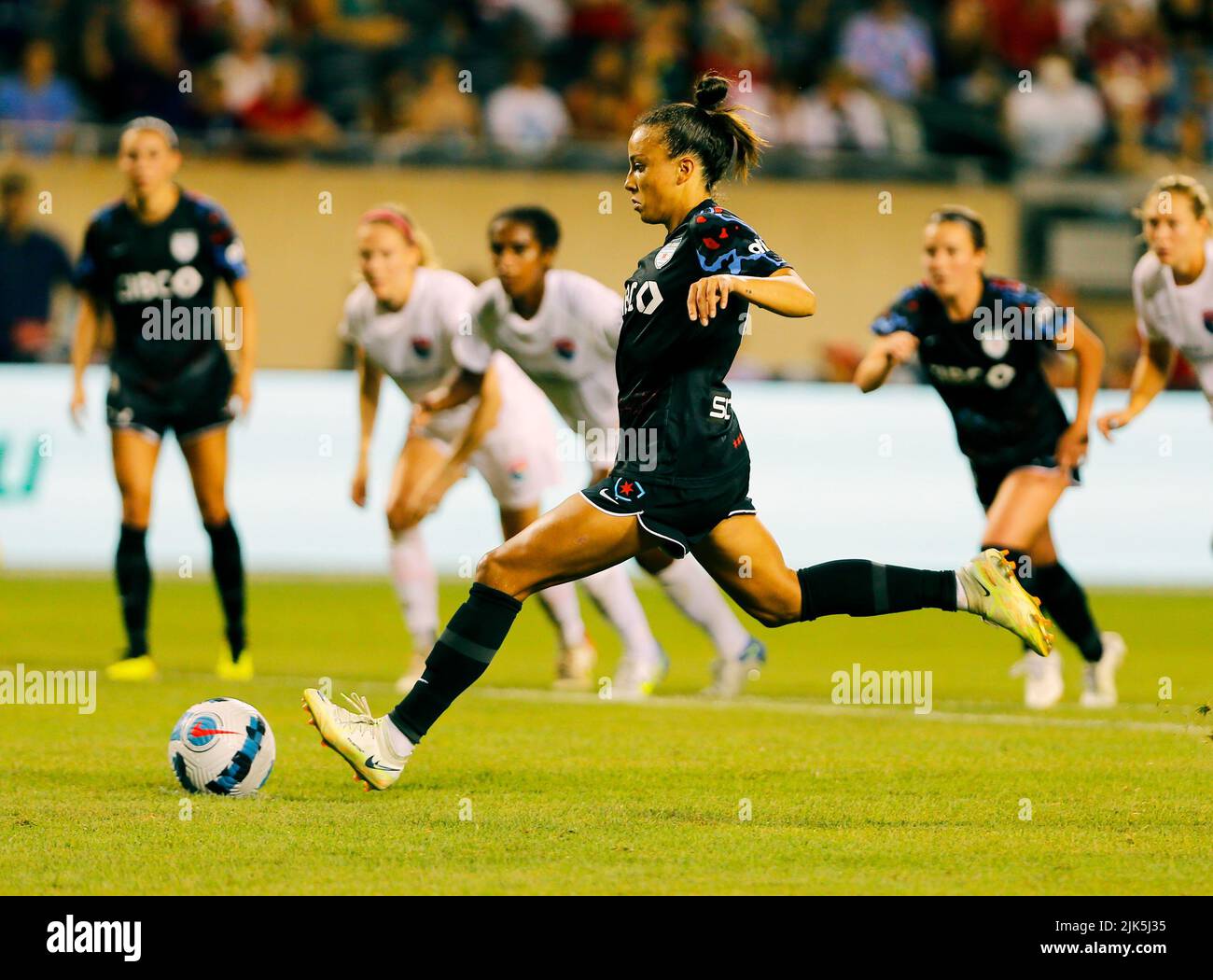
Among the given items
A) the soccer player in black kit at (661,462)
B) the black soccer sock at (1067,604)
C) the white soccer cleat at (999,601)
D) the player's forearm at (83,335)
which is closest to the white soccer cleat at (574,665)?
the black soccer sock at (1067,604)

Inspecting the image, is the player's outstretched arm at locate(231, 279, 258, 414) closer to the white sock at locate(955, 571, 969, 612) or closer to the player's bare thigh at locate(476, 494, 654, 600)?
the player's bare thigh at locate(476, 494, 654, 600)

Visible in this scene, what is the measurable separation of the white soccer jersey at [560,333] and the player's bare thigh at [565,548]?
3457 mm

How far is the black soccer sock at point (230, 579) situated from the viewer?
10438 millimetres

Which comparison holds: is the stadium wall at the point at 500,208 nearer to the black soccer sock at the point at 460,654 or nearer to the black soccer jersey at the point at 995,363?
the black soccer jersey at the point at 995,363

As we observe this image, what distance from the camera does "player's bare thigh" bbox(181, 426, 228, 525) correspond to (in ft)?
34.0

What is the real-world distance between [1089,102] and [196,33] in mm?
8531

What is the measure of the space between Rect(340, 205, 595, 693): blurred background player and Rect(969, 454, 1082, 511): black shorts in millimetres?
2199

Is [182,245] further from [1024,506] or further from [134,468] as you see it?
[1024,506]

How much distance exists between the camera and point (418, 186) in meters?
18.6

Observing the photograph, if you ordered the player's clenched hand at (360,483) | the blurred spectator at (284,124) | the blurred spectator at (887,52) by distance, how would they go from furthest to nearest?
the blurred spectator at (887,52) < the blurred spectator at (284,124) < the player's clenched hand at (360,483)

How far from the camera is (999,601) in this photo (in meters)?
7.02

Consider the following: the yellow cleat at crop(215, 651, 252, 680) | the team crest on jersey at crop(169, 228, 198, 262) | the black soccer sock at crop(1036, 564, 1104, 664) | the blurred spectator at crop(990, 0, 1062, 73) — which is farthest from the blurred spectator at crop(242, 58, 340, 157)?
the black soccer sock at crop(1036, 564, 1104, 664)

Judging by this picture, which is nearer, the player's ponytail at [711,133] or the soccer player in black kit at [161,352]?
the player's ponytail at [711,133]

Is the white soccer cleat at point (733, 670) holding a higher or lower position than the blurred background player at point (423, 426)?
lower
